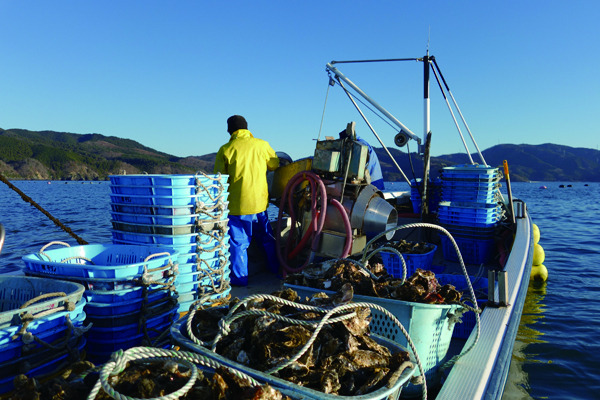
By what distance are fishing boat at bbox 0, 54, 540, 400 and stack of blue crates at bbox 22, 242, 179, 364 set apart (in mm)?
26

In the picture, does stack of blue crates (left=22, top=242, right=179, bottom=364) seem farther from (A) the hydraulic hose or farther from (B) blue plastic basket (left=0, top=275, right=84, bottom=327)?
(A) the hydraulic hose

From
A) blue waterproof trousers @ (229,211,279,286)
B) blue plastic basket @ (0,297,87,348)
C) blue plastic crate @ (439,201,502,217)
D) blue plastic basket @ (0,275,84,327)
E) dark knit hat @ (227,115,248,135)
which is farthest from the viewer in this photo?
blue plastic crate @ (439,201,502,217)

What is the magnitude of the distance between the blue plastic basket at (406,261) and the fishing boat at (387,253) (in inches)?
0.7

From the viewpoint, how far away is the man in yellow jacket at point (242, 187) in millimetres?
5598

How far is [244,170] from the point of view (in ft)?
18.6

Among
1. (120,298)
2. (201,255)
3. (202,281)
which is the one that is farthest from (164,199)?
(120,298)

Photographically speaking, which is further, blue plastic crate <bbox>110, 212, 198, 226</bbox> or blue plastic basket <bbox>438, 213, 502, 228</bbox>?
blue plastic basket <bbox>438, 213, 502, 228</bbox>

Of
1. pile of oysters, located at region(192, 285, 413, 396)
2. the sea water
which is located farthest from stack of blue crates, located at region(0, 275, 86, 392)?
the sea water

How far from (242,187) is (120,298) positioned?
308cm

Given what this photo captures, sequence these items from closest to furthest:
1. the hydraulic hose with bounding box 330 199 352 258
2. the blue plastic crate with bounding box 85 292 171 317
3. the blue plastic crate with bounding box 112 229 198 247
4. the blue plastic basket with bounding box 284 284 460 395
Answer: the blue plastic crate with bounding box 85 292 171 317 < the blue plastic basket with bounding box 284 284 460 395 < the blue plastic crate with bounding box 112 229 198 247 < the hydraulic hose with bounding box 330 199 352 258

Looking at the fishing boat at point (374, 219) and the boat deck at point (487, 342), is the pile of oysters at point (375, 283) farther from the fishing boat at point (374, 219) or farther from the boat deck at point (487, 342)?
the fishing boat at point (374, 219)

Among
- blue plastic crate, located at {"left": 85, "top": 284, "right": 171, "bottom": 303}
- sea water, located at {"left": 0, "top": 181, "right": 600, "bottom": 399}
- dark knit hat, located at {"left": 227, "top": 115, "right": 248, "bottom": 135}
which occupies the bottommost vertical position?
sea water, located at {"left": 0, "top": 181, "right": 600, "bottom": 399}

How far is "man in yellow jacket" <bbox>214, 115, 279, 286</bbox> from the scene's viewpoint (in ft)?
18.4

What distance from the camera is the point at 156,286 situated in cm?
297
